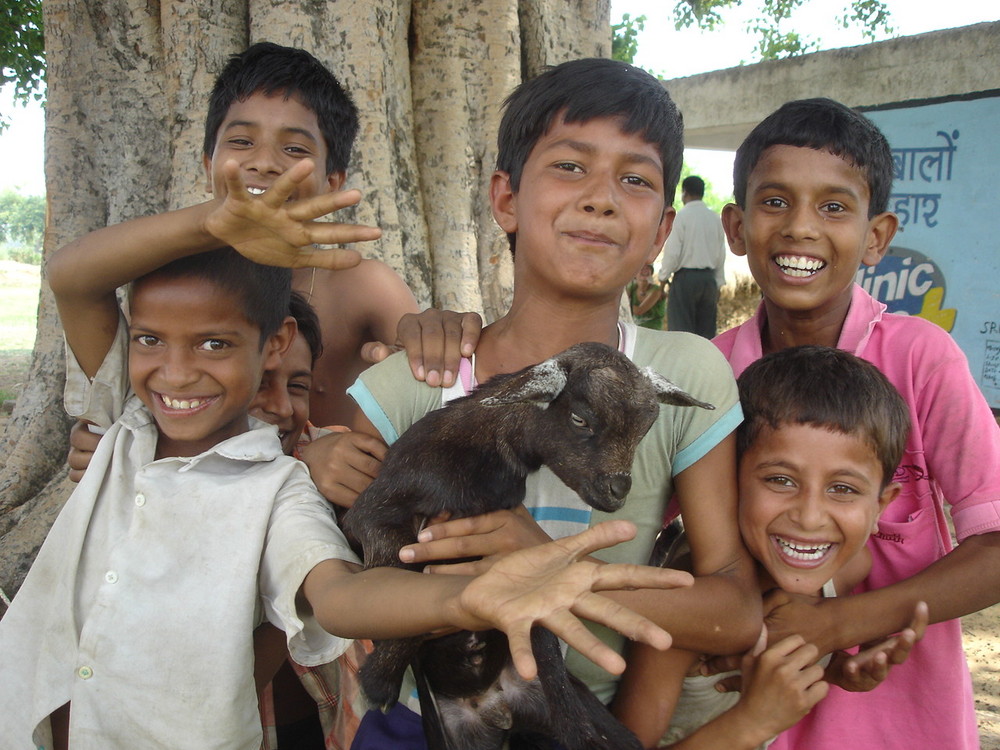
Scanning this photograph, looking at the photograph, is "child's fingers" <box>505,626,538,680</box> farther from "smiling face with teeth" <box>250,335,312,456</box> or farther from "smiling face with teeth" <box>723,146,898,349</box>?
"smiling face with teeth" <box>723,146,898,349</box>

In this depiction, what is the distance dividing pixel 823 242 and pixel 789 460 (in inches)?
29.8

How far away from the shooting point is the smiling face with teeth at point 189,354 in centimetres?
205

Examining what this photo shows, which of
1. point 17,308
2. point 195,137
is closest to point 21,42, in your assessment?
point 195,137

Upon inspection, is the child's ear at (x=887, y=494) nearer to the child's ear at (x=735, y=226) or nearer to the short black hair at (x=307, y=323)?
the child's ear at (x=735, y=226)

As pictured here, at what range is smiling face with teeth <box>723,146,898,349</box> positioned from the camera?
238 centimetres

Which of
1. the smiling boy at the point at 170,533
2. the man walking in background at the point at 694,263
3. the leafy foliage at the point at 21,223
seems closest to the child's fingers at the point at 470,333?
the smiling boy at the point at 170,533

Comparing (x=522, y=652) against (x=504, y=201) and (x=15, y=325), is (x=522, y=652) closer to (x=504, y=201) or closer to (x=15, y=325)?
(x=504, y=201)

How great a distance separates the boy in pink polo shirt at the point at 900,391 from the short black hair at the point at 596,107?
1.82ft

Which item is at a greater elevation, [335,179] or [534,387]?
[335,179]

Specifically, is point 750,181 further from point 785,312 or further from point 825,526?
point 825,526

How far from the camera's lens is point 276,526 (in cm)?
192

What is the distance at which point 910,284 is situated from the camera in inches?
372

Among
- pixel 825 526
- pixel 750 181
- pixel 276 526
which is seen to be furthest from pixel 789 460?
pixel 276 526

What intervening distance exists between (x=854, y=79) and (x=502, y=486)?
33.3 feet
